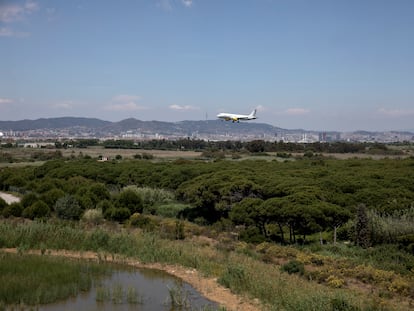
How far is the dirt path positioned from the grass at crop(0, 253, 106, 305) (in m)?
1.57

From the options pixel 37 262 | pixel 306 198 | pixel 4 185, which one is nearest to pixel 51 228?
pixel 37 262

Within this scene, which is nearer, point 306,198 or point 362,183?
point 306,198

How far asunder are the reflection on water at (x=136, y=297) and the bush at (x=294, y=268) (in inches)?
145

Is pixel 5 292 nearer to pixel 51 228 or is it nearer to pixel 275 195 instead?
pixel 51 228

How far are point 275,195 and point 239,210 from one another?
302 centimetres

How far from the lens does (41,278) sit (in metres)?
14.8

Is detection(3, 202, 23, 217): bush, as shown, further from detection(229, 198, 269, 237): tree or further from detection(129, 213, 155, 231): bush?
detection(229, 198, 269, 237): tree

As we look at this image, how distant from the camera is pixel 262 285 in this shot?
14.6 metres

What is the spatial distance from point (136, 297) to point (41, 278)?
324 centimetres

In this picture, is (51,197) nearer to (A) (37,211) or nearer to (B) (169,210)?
(A) (37,211)

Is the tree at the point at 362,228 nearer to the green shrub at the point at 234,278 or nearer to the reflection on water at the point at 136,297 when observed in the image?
the green shrub at the point at 234,278

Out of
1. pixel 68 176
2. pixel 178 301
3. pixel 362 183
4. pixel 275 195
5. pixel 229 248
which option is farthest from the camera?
pixel 68 176

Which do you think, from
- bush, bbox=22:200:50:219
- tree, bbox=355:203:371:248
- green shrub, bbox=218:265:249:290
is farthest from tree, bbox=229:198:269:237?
bush, bbox=22:200:50:219

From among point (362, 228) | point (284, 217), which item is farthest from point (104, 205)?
point (362, 228)
